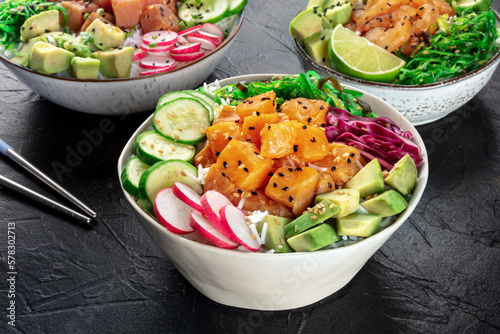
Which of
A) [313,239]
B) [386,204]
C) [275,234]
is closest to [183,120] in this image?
[275,234]

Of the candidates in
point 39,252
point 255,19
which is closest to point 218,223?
point 39,252

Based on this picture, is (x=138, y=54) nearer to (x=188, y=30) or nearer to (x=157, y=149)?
(x=188, y=30)

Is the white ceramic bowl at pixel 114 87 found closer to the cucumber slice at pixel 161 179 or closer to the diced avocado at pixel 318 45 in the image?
the diced avocado at pixel 318 45

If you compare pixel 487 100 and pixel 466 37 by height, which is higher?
pixel 466 37

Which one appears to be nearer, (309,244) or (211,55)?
(309,244)

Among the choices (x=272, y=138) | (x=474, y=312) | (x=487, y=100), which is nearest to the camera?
(x=272, y=138)

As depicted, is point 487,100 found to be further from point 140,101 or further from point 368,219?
point 140,101

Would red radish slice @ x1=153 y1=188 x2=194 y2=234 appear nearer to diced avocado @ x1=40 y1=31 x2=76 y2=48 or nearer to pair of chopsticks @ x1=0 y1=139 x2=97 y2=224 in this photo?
Result: pair of chopsticks @ x1=0 y1=139 x2=97 y2=224

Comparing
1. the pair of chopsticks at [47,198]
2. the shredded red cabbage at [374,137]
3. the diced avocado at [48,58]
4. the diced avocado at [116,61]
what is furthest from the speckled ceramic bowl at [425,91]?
the pair of chopsticks at [47,198]
